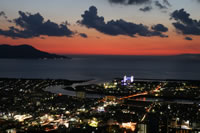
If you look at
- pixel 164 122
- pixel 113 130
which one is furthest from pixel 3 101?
pixel 164 122

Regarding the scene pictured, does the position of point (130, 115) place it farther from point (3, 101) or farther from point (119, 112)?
point (3, 101)

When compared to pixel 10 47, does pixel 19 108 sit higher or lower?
lower

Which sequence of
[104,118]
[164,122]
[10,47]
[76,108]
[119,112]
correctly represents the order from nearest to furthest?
[164,122] → [104,118] → [119,112] → [76,108] → [10,47]

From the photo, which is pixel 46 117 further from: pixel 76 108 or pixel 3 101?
pixel 3 101

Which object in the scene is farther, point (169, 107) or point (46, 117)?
point (169, 107)

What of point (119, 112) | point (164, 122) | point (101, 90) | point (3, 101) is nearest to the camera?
point (164, 122)

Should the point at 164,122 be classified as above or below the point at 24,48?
below

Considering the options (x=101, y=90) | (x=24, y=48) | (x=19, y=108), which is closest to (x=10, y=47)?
(x=24, y=48)

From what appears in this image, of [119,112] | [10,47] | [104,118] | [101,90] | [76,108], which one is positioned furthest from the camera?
[10,47]

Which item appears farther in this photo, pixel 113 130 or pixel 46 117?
pixel 46 117
